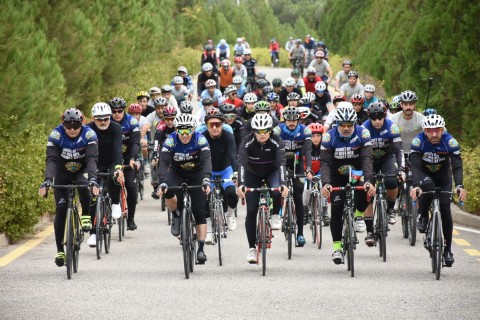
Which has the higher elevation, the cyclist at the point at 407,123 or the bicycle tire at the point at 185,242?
the cyclist at the point at 407,123

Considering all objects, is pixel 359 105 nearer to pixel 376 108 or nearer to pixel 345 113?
pixel 376 108

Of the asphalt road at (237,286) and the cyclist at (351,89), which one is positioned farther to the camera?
the cyclist at (351,89)

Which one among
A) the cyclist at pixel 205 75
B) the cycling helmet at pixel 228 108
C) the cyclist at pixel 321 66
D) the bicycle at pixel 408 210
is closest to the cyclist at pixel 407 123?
the bicycle at pixel 408 210

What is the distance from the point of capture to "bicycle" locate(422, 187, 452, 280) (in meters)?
13.5

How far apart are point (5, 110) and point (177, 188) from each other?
724 centimetres

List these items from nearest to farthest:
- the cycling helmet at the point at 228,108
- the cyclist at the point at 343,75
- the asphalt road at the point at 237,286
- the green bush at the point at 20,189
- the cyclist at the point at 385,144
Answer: the asphalt road at the point at 237,286 → the cyclist at the point at 385,144 → the green bush at the point at 20,189 → the cycling helmet at the point at 228,108 → the cyclist at the point at 343,75

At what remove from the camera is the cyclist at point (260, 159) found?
14703 mm

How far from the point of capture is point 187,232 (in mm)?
13906

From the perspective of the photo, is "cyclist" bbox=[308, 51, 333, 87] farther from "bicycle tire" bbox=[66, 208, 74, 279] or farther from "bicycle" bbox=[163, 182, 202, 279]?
"bicycle tire" bbox=[66, 208, 74, 279]

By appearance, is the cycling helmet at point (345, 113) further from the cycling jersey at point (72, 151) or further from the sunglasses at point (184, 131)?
the cycling jersey at point (72, 151)

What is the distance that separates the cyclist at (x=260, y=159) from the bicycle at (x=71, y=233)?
2.00 metres

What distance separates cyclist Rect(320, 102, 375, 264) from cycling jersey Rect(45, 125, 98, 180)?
2678 mm

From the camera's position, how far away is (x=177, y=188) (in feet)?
47.1

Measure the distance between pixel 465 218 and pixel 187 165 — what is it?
6315 mm
